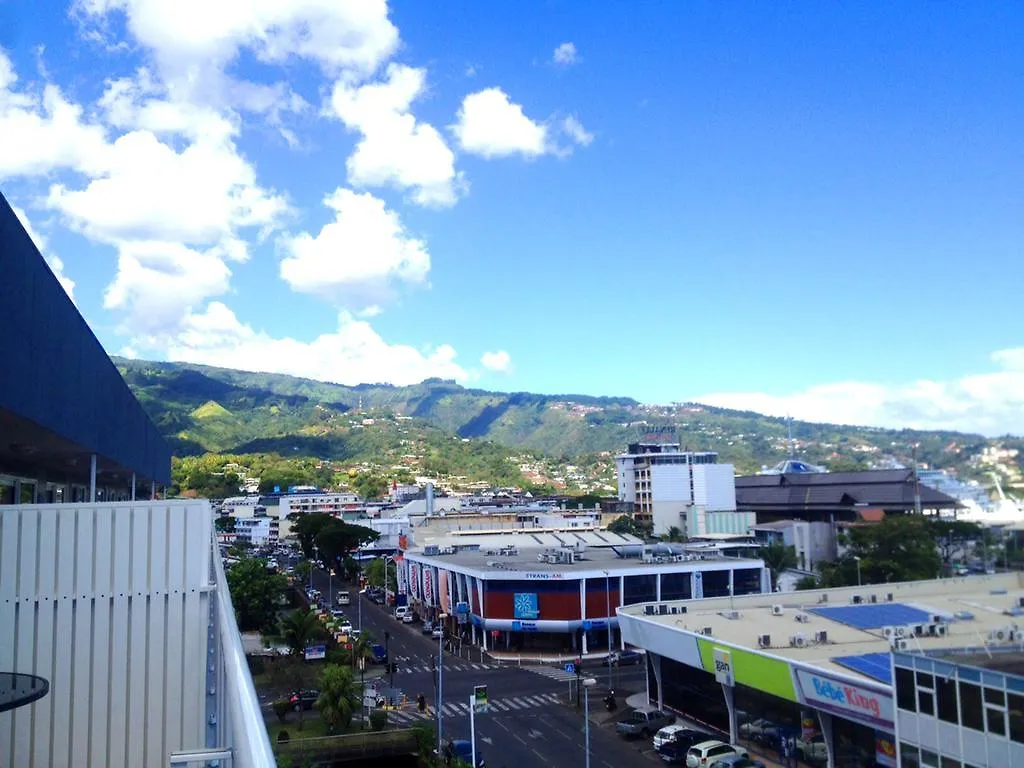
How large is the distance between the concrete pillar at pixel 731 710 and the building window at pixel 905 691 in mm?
7029

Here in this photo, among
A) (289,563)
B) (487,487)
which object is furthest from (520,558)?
(487,487)

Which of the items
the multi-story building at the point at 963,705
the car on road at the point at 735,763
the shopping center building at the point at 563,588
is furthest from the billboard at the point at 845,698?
the shopping center building at the point at 563,588

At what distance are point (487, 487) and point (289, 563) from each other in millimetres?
58624

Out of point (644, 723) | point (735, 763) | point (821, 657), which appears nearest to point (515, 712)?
point (644, 723)

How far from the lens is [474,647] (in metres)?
32.1

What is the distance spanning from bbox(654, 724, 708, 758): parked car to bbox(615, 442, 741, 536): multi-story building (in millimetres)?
40835

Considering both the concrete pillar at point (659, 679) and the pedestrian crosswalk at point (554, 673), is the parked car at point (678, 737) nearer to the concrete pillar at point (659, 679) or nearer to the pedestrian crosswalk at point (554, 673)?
the concrete pillar at point (659, 679)

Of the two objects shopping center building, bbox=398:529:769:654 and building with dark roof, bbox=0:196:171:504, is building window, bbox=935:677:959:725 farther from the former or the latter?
shopping center building, bbox=398:529:769:654

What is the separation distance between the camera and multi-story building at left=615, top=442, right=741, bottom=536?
5834 centimetres

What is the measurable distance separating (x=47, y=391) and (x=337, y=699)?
46.9ft

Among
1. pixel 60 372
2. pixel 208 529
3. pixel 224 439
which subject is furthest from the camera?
pixel 224 439

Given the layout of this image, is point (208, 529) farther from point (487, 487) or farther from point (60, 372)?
point (487, 487)

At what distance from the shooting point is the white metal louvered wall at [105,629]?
4.67 metres

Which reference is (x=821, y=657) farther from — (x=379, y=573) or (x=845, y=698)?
(x=379, y=573)
